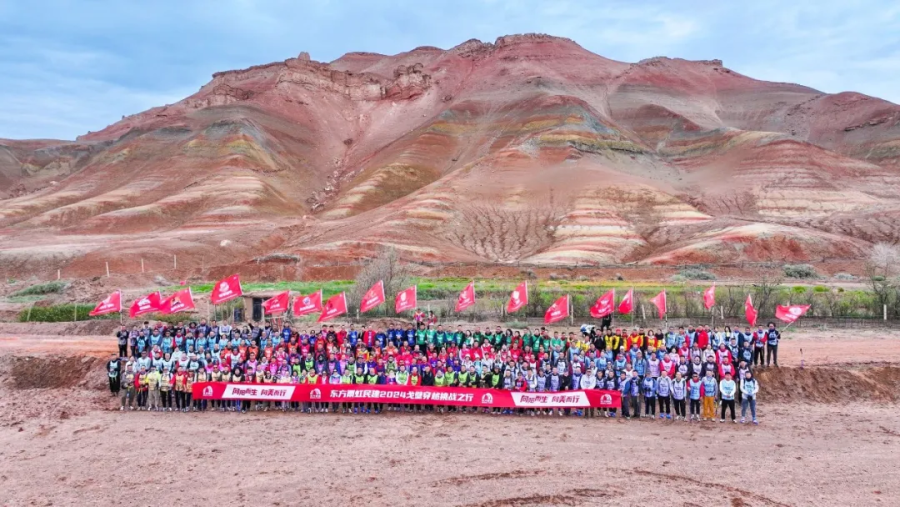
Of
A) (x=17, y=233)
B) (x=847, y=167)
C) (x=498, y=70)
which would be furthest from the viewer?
(x=498, y=70)

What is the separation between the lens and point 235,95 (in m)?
138

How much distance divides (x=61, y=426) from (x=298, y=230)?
66.5m

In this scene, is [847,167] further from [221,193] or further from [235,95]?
[235,95]

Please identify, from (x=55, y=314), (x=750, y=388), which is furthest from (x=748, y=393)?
(x=55, y=314)

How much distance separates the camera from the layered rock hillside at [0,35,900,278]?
231 feet

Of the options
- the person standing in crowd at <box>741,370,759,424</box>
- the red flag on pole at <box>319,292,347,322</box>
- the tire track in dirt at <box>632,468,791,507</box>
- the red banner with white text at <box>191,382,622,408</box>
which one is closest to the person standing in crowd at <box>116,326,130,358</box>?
the red banner with white text at <box>191,382,622,408</box>

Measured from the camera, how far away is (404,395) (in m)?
18.5

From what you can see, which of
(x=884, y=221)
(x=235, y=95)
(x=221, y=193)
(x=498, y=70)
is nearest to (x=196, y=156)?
(x=221, y=193)

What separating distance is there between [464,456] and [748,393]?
25.4 feet

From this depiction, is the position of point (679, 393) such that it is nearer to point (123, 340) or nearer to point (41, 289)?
point (123, 340)

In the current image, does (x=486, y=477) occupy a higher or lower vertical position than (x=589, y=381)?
lower

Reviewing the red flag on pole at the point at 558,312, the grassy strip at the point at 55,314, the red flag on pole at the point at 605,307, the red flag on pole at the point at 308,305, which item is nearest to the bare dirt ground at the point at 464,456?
the red flag on pole at the point at 605,307

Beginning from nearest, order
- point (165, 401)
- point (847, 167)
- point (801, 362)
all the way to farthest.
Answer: point (165, 401)
point (801, 362)
point (847, 167)

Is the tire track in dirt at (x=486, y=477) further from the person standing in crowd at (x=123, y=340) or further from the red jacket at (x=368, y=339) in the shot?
the person standing in crowd at (x=123, y=340)
